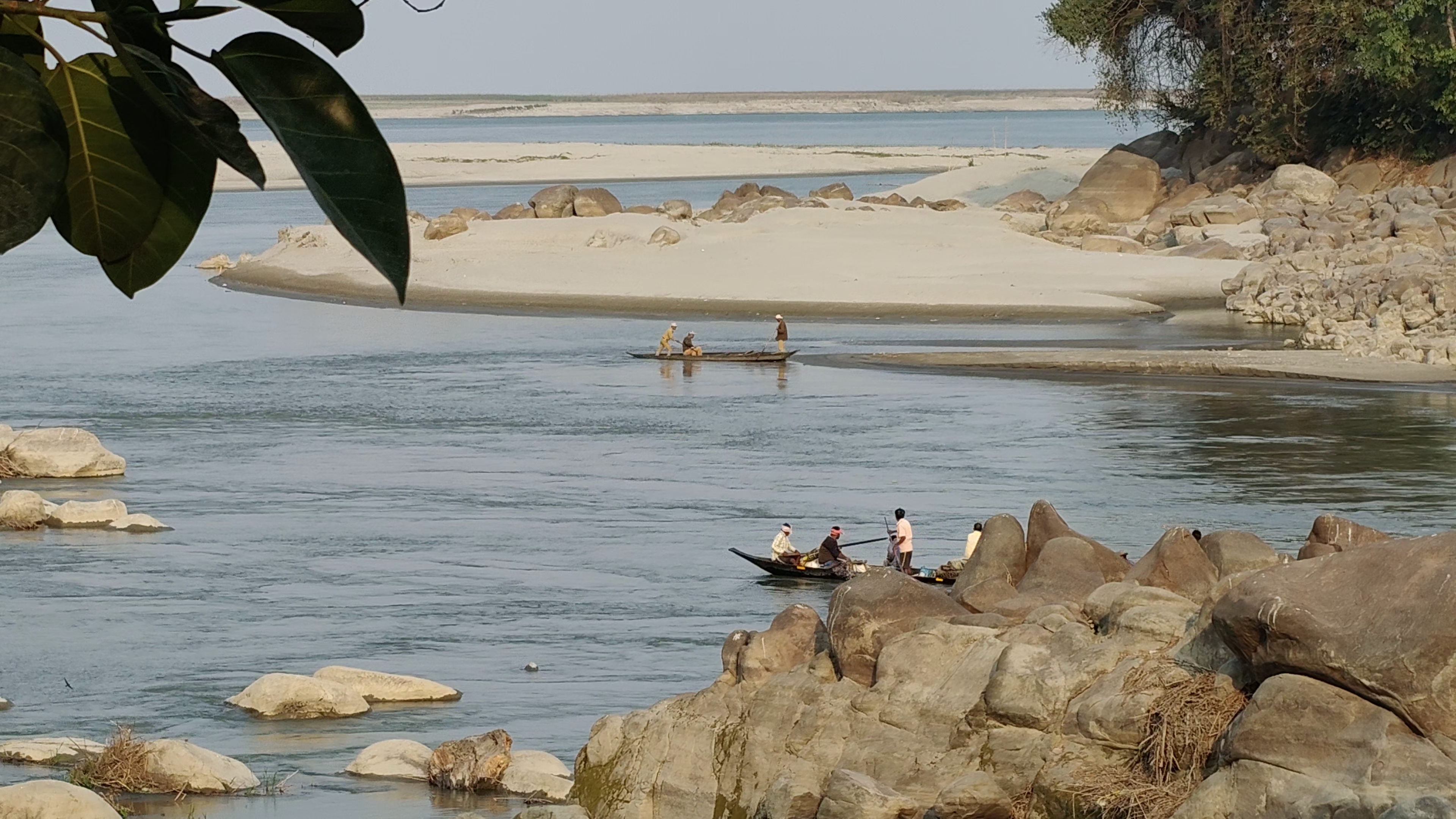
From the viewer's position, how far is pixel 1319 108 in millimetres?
59750

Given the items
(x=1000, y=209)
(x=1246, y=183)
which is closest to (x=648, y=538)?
(x=1246, y=183)

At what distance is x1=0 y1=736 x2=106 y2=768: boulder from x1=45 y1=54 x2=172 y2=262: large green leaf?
14243 mm

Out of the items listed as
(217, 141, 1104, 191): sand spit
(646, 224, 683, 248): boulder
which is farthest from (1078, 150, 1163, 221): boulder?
(217, 141, 1104, 191): sand spit

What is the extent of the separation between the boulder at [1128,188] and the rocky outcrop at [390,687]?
46848mm

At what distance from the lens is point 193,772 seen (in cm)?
1420

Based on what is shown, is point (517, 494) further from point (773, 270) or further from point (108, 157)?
point (773, 270)

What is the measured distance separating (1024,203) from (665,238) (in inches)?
659

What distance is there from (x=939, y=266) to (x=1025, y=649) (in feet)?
156

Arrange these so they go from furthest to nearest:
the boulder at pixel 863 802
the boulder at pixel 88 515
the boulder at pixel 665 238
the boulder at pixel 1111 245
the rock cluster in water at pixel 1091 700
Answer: the boulder at pixel 665 238, the boulder at pixel 1111 245, the boulder at pixel 88 515, the boulder at pixel 863 802, the rock cluster in water at pixel 1091 700

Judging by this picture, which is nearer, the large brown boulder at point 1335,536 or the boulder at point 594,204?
the large brown boulder at point 1335,536

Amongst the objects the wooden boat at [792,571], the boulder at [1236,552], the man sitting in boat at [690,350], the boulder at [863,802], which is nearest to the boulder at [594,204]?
the man sitting in boat at [690,350]

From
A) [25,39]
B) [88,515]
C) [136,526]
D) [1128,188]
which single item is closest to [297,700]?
[136,526]

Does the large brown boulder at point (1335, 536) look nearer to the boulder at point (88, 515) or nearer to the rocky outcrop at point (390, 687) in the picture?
the rocky outcrop at point (390, 687)

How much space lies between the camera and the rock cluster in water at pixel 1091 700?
24.8 feet
